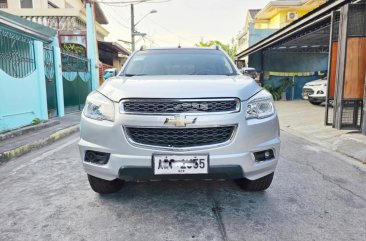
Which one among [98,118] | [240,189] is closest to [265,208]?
[240,189]

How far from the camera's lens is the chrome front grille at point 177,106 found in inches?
96.6

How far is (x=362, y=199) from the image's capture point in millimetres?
3055

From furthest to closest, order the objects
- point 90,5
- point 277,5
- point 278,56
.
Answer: point 277,5
point 278,56
point 90,5

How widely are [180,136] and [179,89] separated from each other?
41 cm

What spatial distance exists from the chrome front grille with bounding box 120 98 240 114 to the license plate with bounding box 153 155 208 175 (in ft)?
1.22

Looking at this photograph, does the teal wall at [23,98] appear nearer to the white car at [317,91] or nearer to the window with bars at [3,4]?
the white car at [317,91]

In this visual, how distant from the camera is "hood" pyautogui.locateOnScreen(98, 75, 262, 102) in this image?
250 cm

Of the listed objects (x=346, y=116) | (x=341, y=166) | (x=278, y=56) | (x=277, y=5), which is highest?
(x=277, y=5)

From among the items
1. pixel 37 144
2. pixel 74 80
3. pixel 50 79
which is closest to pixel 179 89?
pixel 37 144

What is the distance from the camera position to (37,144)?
18.3 feet

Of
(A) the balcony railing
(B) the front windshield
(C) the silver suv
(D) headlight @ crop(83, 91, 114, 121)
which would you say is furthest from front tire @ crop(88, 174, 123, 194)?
(A) the balcony railing

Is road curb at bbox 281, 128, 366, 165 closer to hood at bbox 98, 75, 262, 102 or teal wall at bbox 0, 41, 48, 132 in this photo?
hood at bbox 98, 75, 262, 102

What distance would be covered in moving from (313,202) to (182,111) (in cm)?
165

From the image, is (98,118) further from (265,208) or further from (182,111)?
(265,208)
